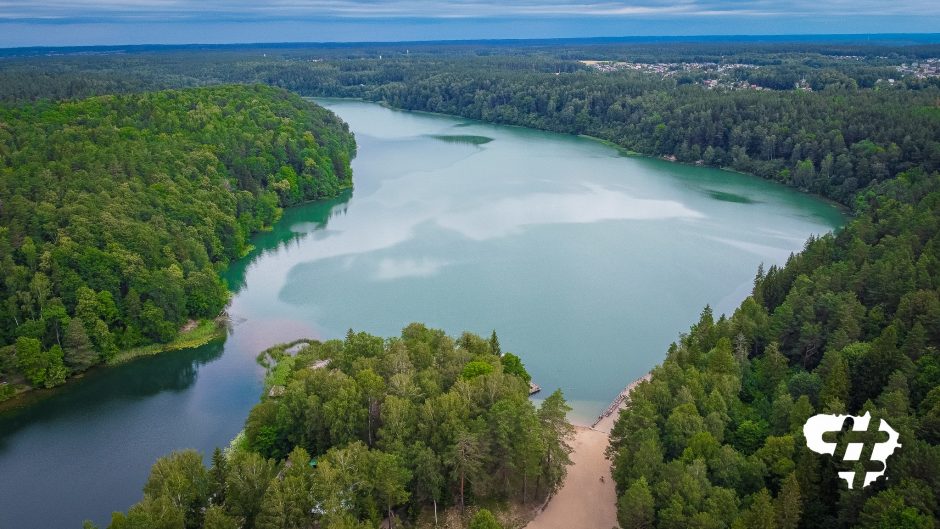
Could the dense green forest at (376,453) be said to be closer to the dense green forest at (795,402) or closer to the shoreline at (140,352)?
the dense green forest at (795,402)

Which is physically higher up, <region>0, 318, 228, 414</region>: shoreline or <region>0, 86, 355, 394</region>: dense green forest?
<region>0, 86, 355, 394</region>: dense green forest

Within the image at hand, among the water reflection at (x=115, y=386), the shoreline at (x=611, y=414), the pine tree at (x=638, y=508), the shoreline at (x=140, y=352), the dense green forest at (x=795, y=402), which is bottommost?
the water reflection at (x=115, y=386)

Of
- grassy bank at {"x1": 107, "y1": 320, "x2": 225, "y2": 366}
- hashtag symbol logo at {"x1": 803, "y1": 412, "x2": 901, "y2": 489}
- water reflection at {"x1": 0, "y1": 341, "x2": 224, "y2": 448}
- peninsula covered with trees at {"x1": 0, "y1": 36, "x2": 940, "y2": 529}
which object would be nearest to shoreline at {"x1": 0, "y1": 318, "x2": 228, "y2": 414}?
grassy bank at {"x1": 107, "y1": 320, "x2": 225, "y2": 366}

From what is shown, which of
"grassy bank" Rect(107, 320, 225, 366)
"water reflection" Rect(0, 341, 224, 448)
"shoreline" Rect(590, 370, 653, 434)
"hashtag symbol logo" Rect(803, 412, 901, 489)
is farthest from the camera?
"grassy bank" Rect(107, 320, 225, 366)

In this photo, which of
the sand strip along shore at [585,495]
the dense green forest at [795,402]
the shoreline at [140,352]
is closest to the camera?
the dense green forest at [795,402]

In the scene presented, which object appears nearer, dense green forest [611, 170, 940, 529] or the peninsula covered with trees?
dense green forest [611, 170, 940, 529]

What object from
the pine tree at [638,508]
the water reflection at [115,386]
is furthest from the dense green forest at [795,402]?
the water reflection at [115,386]

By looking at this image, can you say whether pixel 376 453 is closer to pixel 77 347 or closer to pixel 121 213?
pixel 77 347

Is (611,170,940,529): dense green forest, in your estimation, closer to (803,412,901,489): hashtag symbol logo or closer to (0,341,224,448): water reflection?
(803,412,901,489): hashtag symbol logo

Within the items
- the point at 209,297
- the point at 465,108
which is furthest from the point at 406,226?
the point at 465,108
